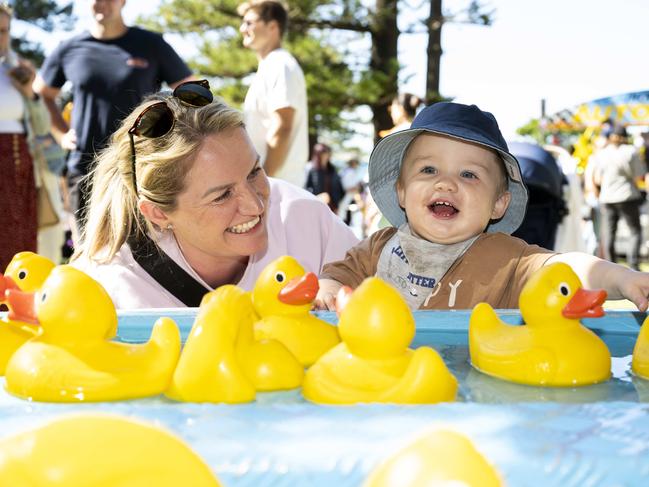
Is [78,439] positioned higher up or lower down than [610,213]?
higher up

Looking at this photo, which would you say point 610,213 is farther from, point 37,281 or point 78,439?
point 78,439

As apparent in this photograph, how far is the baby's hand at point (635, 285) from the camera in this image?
154cm

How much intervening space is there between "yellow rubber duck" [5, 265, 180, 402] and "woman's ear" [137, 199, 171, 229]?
94 cm

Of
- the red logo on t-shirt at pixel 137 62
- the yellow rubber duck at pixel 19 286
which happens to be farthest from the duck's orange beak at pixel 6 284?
the red logo on t-shirt at pixel 137 62

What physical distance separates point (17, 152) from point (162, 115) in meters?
2.08

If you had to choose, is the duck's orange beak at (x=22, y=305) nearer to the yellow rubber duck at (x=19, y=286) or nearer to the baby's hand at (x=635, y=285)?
the yellow rubber duck at (x=19, y=286)

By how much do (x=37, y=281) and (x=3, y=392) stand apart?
0.99ft

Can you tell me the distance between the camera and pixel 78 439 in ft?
1.83

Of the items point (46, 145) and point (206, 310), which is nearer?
point (206, 310)

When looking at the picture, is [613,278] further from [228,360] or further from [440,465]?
[440,465]

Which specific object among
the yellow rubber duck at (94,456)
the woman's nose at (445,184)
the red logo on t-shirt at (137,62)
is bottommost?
the woman's nose at (445,184)

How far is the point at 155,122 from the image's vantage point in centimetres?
205

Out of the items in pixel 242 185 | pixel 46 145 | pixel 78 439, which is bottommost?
pixel 46 145

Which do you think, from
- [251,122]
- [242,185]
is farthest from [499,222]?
[251,122]
